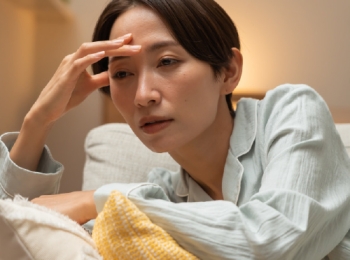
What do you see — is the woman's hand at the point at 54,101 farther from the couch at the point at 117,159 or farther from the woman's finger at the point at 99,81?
the couch at the point at 117,159

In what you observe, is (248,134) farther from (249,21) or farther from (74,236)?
(249,21)

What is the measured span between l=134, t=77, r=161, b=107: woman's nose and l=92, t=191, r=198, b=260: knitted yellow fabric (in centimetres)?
30

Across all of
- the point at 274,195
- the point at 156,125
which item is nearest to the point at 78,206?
the point at 156,125

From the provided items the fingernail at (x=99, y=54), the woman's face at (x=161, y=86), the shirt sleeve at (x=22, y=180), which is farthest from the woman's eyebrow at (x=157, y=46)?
the shirt sleeve at (x=22, y=180)

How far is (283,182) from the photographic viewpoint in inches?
29.2

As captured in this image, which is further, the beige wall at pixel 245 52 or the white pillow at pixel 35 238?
the beige wall at pixel 245 52

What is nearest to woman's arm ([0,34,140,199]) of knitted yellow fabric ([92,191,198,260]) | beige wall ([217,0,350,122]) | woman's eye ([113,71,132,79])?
woman's eye ([113,71,132,79])

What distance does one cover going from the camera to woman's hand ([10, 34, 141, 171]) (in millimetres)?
1170

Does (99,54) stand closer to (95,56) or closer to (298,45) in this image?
(95,56)

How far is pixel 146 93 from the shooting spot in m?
0.93

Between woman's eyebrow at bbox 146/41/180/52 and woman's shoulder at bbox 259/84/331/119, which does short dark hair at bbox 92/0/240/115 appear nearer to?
woman's eyebrow at bbox 146/41/180/52

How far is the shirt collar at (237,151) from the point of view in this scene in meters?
1.01

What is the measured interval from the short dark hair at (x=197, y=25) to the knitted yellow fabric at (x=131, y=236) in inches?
18.0

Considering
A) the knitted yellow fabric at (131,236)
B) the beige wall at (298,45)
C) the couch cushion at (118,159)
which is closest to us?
the knitted yellow fabric at (131,236)
